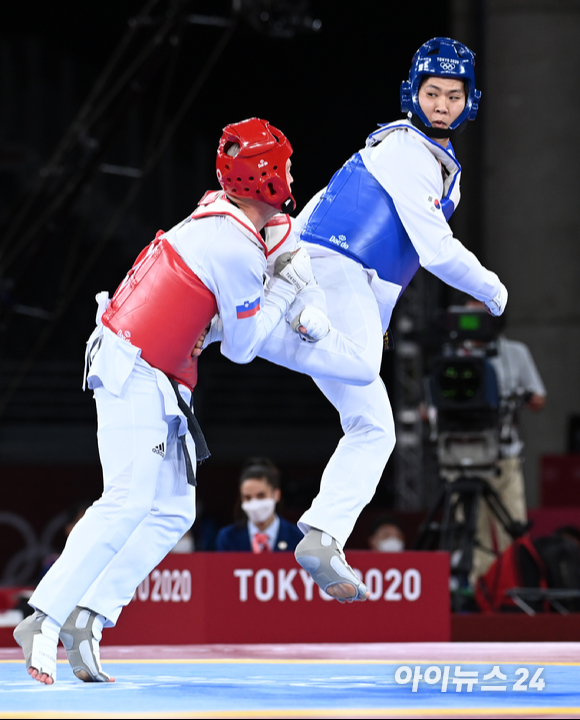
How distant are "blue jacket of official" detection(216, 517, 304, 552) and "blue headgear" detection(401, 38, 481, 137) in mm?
3307

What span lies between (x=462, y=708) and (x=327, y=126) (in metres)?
11.7

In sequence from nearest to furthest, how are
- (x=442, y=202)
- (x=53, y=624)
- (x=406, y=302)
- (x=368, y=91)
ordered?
(x=53, y=624), (x=442, y=202), (x=406, y=302), (x=368, y=91)

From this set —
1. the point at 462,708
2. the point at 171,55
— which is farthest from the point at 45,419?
the point at 462,708

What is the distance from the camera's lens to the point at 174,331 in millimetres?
3533

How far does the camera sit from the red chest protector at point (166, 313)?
3.52 m

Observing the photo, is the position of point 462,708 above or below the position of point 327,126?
below

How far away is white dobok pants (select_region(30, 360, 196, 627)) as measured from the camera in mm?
3391

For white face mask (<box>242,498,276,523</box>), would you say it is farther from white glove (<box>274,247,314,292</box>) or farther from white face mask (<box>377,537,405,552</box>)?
white glove (<box>274,247,314,292</box>)

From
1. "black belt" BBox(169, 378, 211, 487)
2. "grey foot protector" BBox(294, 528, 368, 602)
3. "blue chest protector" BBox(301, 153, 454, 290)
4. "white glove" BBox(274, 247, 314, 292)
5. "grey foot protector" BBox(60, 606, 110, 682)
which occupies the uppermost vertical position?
"blue chest protector" BBox(301, 153, 454, 290)

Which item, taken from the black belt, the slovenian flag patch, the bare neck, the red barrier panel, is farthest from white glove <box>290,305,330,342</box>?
the red barrier panel

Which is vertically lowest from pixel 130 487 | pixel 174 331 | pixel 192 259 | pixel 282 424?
pixel 282 424

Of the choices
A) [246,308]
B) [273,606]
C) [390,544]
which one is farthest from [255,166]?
[390,544]

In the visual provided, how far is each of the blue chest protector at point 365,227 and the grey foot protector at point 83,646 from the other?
1555 millimetres

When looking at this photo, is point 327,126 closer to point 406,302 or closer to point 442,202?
point 406,302
